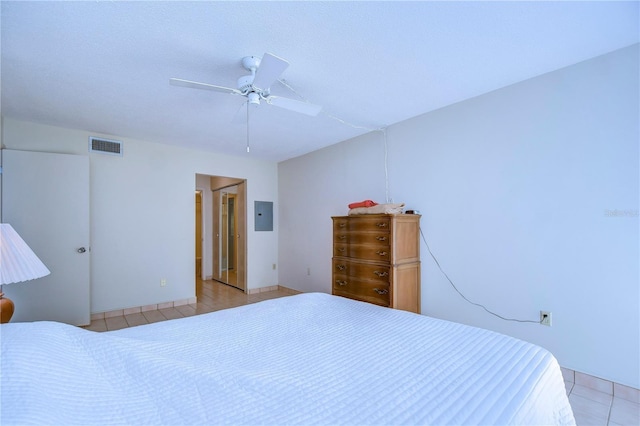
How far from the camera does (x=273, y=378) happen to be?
36.9 inches

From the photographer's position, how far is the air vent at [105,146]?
3.53 m

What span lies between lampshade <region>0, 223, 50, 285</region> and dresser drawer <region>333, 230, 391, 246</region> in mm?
2410

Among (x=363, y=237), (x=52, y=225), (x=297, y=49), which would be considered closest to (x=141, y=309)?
(x=52, y=225)

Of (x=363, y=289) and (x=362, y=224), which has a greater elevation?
(x=362, y=224)

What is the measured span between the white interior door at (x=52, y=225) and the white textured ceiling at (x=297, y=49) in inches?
22.8

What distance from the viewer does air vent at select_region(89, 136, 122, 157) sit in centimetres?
353

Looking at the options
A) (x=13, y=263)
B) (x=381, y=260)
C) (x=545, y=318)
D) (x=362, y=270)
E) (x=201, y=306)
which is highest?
(x=13, y=263)

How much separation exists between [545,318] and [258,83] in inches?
109

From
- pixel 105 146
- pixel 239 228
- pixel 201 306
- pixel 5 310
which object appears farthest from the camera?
pixel 239 228

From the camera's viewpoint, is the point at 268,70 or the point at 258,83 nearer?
the point at 268,70

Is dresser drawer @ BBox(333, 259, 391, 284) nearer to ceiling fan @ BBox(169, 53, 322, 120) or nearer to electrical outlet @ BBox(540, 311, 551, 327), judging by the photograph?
electrical outlet @ BBox(540, 311, 551, 327)

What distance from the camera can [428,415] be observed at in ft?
2.58

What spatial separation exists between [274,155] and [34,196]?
2962mm

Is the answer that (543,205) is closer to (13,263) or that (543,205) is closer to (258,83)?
(258,83)
